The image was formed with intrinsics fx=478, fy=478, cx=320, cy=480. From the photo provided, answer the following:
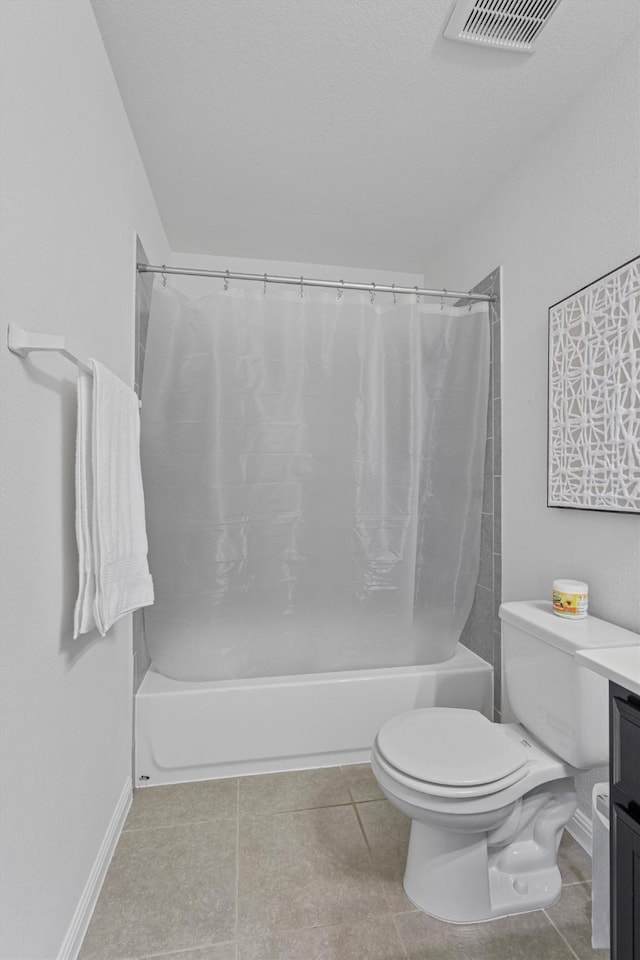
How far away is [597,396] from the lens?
1.45 metres

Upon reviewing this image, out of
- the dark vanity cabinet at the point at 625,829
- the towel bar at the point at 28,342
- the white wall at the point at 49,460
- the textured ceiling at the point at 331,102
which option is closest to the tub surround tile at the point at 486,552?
the dark vanity cabinet at the point at 625,829

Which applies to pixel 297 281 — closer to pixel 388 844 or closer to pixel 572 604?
pixel 572 604

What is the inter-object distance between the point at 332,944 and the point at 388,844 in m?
0.39

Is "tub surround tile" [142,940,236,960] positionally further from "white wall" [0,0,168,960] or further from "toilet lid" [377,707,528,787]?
"toilet lid" [377,707,528,787]

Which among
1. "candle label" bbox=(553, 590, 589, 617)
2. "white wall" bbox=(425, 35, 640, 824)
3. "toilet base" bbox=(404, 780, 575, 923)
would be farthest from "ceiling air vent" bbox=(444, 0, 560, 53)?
"toilet base" bbox=(404, 780, 575, 923)

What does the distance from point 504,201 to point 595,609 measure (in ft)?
5.41

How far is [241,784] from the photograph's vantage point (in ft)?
6.13

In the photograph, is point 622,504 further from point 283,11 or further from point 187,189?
point 187,189

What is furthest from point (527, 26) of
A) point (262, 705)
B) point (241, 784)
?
point (241, 784)

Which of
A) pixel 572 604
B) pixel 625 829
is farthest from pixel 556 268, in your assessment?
pixel 625 829

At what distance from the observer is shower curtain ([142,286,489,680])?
1888 mm

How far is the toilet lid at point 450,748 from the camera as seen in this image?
1258 mm

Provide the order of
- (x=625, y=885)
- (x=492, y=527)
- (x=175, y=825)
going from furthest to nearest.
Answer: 1. (x=492, y=527)
2. (x=175, y=825)
3. (x=625, y=885)

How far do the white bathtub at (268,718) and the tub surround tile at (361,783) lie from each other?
0.04 m
